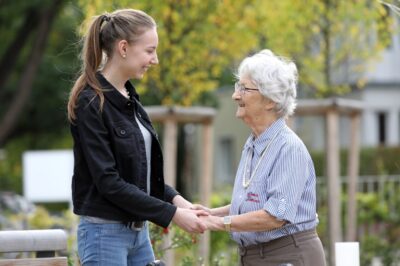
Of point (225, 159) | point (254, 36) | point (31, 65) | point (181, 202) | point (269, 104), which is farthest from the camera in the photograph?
point (225, 159)

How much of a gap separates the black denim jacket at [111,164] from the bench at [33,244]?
19cm

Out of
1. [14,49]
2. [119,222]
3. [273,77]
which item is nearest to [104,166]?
[119,222]

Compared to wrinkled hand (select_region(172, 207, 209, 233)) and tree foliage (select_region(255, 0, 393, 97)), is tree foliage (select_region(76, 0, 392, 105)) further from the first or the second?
wrinkled hand (select_region(172, 207, 209, 233))

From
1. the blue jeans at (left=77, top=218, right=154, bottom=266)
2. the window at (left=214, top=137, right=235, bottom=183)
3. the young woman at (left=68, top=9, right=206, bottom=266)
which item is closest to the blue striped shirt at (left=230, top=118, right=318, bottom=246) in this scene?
the young woman at (left=68, top=9, right=206, bottom=266)

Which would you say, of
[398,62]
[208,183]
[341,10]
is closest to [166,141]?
[208,183]

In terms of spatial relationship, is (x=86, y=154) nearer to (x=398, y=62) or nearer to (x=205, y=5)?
(x=205, y=5)

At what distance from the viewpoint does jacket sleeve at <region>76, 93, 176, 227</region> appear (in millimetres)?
4805

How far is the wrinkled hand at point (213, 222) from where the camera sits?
5.06m

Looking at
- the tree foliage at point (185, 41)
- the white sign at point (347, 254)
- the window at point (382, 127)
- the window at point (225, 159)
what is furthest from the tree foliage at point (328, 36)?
the window at point (225, 159)

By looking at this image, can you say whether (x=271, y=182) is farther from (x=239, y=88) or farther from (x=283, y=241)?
(x=239, y=88)

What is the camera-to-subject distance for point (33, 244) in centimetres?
501

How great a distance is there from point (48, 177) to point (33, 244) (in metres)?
11.9

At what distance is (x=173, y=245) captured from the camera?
26.0ft

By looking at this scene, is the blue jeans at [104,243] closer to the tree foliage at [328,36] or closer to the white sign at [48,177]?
the tree foliage at [328,36]
